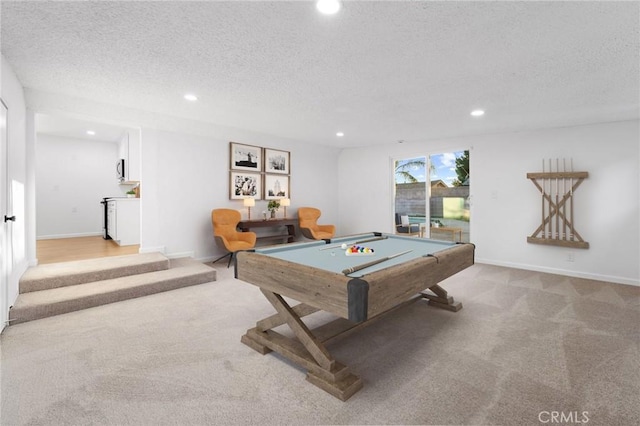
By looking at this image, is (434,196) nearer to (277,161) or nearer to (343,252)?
(277,161)

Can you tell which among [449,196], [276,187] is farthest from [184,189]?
[449,196]

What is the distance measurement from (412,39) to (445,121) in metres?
2.65

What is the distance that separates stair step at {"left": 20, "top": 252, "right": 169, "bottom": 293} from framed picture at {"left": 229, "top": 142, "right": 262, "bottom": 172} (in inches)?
86.5

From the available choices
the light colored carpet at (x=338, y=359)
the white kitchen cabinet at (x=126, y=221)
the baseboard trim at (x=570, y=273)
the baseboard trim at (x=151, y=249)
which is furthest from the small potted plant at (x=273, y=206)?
the baseboard trim at (x=570, y=273)

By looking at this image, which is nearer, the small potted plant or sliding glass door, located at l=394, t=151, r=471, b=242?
sliding glass door, located at l=394, t=151, r=471, b=242

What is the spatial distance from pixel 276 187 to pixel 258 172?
1.70 ft

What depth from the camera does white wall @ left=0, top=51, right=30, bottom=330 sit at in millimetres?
2736

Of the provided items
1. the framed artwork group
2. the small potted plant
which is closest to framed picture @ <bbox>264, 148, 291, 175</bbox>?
the framed artwork group

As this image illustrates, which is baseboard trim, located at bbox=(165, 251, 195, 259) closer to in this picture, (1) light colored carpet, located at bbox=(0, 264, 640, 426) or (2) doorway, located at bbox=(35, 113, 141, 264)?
(2) doorway, located at bbox=(35, 113, 141, 264)

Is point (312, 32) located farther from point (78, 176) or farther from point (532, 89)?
point (78, 176)

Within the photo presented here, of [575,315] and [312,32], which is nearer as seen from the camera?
[312,32]

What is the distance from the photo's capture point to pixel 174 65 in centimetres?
279

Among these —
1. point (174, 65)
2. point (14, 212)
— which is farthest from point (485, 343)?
point (14, 212)

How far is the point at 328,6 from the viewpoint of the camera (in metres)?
1.90
